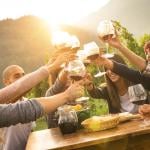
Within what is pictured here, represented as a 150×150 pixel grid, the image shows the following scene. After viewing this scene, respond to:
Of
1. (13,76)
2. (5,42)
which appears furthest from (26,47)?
(13,76)

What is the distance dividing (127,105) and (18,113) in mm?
1762

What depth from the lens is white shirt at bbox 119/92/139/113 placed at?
12.2 feet

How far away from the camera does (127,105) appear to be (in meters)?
3.81

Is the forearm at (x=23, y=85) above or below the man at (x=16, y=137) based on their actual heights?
above

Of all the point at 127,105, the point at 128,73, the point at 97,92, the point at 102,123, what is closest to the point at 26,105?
the point at 102,123

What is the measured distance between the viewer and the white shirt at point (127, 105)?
12.2 ft

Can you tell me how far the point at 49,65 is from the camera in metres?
2.99

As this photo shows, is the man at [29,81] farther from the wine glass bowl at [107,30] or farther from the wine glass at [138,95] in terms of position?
the wine glass at [138,95]

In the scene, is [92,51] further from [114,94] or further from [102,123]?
[114,94]

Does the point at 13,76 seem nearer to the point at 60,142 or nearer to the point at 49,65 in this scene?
the point at 49,65

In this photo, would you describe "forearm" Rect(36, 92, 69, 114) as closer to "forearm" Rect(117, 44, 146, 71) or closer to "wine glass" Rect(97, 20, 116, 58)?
"wine glass" Rect(97, 20, 116, 58)

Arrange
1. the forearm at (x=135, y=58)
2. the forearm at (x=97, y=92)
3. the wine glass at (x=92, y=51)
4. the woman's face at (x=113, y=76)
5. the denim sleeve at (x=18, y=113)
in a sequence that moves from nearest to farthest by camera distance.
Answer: the denim sleeve at (x=18, y=113) < the wine glass at (x=92, y=51) < the forearm at (x=135, y=58) < the woman's face at (x=113, y=76) < the forearm at (x=97, y=92)

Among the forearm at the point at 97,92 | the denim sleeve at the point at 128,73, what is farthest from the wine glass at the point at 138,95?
the forearm at the point at 97,92

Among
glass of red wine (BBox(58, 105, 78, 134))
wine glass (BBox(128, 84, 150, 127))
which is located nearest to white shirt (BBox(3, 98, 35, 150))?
glass of red wine (BBox(58, 105, 78, 134))
